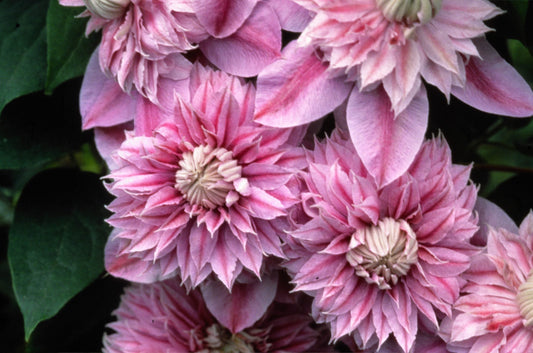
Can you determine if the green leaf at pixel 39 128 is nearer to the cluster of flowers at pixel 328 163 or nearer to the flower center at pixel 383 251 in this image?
the cluster of flowers at pixel 328 163

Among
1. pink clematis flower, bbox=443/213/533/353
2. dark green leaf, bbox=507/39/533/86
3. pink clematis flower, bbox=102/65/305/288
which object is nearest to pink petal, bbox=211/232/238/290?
pink clematis flower, bbox=102/65/305/288

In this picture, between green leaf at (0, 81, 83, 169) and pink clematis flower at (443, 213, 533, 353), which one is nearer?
pink clematis flower at (443, 213, 533, 353)

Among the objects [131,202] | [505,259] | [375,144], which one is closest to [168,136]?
[131,202]

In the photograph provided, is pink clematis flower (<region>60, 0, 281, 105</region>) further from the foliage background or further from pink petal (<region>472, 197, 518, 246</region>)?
pink petal (<region>472, 197, 518, 246</region>)

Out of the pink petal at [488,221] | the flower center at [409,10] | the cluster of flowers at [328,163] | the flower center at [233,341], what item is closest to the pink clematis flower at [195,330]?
the flower center at [233,341]

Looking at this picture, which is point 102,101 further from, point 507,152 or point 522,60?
point 507,152

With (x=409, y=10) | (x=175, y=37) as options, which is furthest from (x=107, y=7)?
(x=409, y=10)
